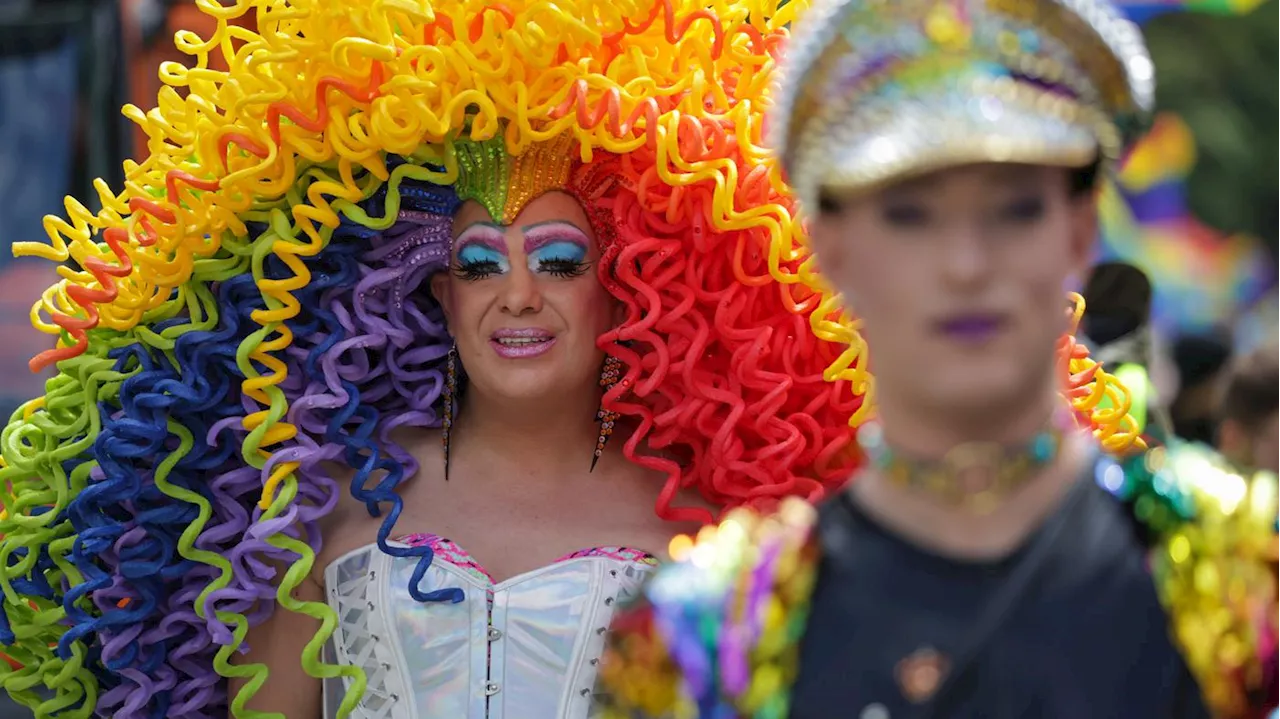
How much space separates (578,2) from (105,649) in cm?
152

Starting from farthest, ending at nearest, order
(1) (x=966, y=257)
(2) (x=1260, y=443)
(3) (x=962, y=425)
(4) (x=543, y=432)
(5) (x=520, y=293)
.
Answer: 1. (2) (x=1260, y=443)
2. (4) (x=543, y=432)
3. (5) (x=520, y=293)
4. (3) (x=962, y=425)
5. (1) (x=966, y=257)

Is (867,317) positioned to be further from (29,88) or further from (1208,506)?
(29,88)

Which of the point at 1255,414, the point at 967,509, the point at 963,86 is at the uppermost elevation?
the point at 963,86

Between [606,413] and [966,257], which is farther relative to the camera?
[606,413]

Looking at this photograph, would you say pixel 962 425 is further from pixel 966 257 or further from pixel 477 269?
pixel 477 269

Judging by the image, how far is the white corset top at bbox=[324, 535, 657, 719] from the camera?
9.49 ft

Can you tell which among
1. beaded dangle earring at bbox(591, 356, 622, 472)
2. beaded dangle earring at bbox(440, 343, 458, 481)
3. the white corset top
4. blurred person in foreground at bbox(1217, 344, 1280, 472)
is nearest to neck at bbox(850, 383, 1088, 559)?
the white corset top

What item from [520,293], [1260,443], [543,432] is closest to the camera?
[520,293]

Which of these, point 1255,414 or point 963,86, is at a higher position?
point 963,86

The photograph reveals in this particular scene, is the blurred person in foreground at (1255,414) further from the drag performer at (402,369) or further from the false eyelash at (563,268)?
the false eyelash at (563,268)

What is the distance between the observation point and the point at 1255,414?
3.86 metres

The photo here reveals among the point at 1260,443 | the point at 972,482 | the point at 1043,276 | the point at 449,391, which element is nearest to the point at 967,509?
the point at 972,482

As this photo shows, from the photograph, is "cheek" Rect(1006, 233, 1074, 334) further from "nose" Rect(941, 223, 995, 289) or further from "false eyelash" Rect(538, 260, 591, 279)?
"false eyelash" Rect(538, 260, 591, 279)

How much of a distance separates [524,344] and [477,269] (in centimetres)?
17
